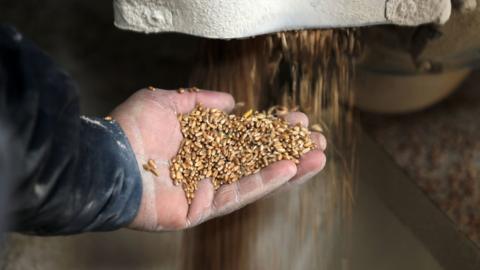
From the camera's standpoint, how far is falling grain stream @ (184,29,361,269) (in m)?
1.43

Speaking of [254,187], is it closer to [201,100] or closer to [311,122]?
[201,100]

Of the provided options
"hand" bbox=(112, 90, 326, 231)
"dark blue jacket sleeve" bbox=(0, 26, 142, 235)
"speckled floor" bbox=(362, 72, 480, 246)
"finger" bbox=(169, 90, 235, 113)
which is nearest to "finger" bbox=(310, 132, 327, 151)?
"hand" bbox=(112, 90, 326, 231)

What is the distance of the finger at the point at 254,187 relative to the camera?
120 cm

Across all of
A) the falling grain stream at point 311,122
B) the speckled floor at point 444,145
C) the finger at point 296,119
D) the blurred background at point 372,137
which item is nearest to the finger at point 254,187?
the finger at point 296,119

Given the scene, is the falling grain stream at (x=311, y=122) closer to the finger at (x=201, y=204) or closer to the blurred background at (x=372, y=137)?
the blurred background at (x=372, y=137)

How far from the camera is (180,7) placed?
1.18 m

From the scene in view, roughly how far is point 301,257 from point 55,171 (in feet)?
2.87

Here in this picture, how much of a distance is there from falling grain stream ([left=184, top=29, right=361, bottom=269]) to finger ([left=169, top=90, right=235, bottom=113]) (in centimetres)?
14

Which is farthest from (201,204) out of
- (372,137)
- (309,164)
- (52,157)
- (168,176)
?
(372,137)

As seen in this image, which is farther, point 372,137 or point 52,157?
point 372,137

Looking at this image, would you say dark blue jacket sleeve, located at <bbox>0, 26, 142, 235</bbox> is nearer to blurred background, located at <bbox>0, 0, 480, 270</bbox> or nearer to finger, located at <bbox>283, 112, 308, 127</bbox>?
finger, located at <bbox>283, 112, 308, 127</bbox>

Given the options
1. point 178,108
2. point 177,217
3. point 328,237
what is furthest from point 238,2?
point 328,237

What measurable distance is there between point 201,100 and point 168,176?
171 millimetres

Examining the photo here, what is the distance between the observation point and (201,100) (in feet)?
4.24
